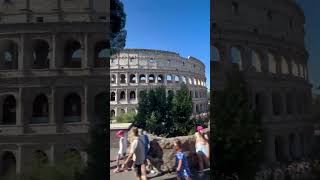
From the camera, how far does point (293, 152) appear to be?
5.11 m

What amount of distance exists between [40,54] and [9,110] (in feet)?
2.38

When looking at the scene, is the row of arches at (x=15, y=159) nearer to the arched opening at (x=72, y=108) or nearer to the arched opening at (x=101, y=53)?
the arched opening at (x=72, y=108)

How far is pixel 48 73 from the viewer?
4.17 meters

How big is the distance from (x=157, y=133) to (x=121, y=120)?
0.42 meters

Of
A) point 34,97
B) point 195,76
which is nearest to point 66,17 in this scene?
point 34,97

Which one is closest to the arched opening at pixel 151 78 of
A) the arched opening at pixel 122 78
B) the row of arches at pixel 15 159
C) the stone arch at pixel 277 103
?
the arched opening at pixel 122 78

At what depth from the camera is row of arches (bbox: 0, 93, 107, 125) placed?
418 cm

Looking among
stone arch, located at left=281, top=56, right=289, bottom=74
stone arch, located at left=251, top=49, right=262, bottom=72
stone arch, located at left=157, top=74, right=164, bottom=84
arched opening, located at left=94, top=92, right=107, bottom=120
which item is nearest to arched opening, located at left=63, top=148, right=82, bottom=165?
arched opening, located at left=94, top=92, right=107, bottom=120

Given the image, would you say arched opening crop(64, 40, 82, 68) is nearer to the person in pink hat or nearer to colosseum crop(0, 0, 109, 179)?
colosseum crop(0, 0, 109, 179)

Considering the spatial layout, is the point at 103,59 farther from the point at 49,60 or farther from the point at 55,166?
the point at 55,166

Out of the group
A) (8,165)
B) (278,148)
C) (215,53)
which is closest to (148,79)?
(215,53)

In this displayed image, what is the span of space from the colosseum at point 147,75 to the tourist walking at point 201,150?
297 mm

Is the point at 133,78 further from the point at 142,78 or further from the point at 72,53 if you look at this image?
the point at 72,53

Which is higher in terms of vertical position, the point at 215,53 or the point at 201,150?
the point at 215,53
